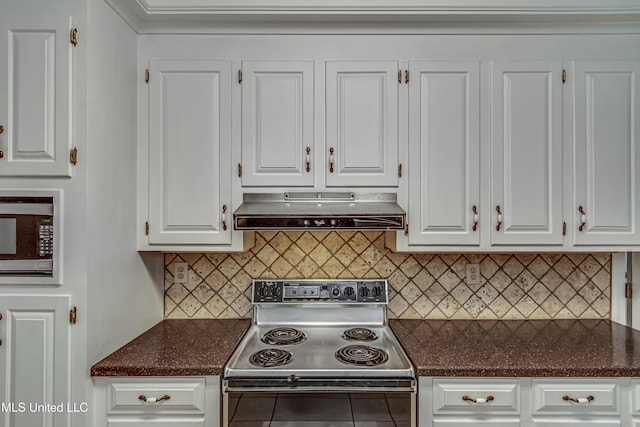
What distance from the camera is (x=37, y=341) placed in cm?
149

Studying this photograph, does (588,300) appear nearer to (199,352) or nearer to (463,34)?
(463,34)

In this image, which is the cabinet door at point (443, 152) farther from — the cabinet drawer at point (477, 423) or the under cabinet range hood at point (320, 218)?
the cabinet drawer at point (477, 423)

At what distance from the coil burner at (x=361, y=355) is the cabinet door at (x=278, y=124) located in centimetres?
80

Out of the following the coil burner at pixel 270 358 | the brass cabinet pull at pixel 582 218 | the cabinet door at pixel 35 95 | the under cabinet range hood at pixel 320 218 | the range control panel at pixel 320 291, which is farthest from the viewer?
the range control panel at pixel 320 291

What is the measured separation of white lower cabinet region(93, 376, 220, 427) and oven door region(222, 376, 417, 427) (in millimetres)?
83

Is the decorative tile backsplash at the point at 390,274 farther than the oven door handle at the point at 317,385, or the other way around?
the decorative tile backsplash at the point at 390,274

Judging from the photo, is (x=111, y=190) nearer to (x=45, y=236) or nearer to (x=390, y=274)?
(x=45, y=236)

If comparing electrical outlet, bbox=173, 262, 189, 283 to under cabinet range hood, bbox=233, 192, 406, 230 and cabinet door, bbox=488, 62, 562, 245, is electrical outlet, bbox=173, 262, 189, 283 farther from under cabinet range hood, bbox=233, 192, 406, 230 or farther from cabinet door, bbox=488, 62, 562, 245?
cabinet door, bbox=488, 62, 562, 245

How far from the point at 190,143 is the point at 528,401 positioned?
186cm

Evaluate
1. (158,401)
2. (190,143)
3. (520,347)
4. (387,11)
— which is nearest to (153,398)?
(158,401)

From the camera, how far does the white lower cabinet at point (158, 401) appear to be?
5.14 ft

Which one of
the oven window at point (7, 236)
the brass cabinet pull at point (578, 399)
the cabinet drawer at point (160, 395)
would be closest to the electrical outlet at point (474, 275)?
the brass cabinet pull at point (578, 399)

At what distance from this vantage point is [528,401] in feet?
5.15

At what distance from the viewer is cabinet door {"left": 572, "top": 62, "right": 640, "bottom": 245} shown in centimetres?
189
